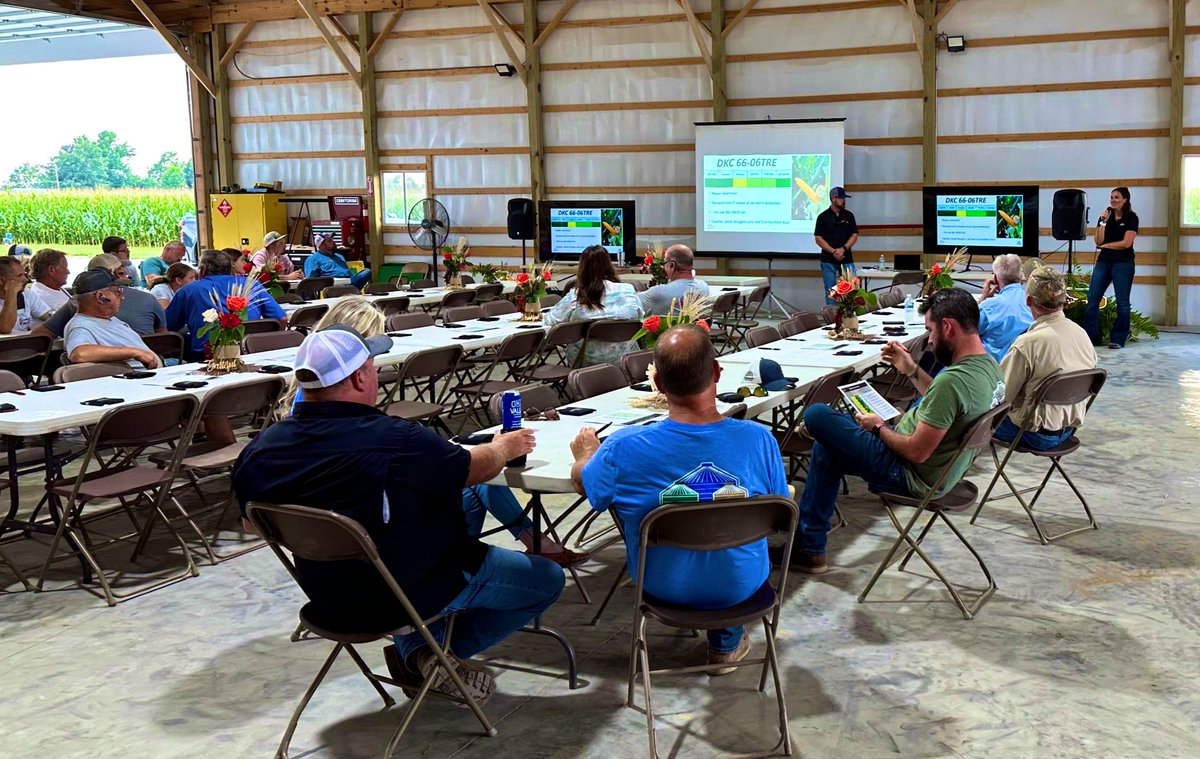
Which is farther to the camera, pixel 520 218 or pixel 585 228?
pixel 520 218

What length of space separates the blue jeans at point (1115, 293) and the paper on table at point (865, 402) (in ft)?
24.3

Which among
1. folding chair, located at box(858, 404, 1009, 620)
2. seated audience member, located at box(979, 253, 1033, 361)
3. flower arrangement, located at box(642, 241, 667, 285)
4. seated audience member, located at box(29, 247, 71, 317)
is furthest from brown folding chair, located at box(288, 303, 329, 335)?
folding chair, located at box(858, 404, 1009, 620)

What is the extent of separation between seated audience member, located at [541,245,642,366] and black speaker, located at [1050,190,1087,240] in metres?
5.94

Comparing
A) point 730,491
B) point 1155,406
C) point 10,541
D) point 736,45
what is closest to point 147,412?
point 10,541

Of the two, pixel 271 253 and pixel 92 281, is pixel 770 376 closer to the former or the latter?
pixel 92 281

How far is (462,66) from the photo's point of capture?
15.7m

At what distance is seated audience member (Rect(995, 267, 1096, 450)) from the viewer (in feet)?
17.3

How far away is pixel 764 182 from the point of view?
544 inches

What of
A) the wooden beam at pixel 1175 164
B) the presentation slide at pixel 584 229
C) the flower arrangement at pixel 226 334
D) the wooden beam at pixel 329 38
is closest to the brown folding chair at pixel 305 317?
the flower arrangement at pixel 226 334

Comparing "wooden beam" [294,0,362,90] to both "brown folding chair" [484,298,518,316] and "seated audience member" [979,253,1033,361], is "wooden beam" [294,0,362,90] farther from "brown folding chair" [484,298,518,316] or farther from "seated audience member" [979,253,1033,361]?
"seated audience member" [979,253,1033,361]

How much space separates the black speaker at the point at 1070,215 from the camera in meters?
11.6

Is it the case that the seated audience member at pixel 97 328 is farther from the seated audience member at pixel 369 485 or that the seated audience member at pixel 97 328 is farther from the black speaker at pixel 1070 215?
the black speaker at pixel 1070 215

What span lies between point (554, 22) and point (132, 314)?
8.88 m

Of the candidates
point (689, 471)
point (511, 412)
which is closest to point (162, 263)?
point (511, 412)
